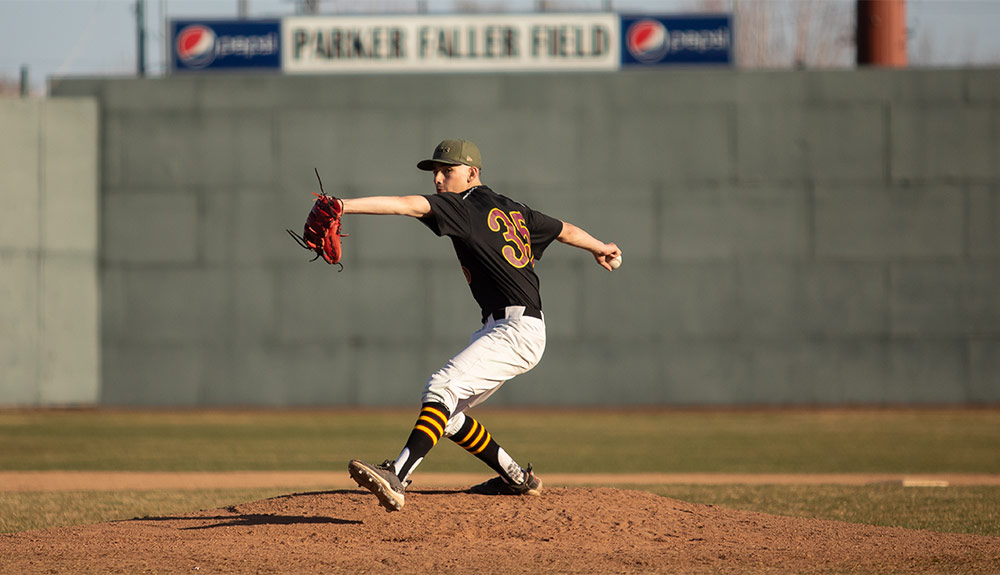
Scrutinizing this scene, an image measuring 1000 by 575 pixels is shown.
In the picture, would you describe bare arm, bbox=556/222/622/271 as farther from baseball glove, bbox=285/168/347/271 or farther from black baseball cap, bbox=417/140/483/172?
baseball glove, bbox=285/168/347/271

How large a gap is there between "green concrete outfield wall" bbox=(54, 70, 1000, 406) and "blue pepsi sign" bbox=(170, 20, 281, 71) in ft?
2.82

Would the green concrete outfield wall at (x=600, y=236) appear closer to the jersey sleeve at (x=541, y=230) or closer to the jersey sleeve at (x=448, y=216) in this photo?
the jersey sleeve at (x=541, y=230)

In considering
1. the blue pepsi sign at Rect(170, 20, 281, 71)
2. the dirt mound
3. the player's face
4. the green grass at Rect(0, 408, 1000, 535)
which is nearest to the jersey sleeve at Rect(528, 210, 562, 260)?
the player's face

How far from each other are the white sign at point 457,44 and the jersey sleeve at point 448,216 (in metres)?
15.5

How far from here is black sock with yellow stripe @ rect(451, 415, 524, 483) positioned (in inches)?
280

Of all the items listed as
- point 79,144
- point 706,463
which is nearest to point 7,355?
point 79,144

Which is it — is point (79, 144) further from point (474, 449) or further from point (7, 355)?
point (474, 449)

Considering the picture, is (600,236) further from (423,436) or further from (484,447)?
(423,436)

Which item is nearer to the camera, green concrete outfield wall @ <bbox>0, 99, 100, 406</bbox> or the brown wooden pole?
green concrete outfield wall @ <bbox>0, 99, 100, 406</bbox>

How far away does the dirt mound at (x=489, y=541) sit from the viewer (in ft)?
19.7

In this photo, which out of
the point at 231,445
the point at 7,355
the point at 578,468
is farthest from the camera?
the point at 7,355

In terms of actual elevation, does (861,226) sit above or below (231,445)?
above

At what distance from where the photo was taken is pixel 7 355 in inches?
812

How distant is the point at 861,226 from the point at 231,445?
12.1 m
